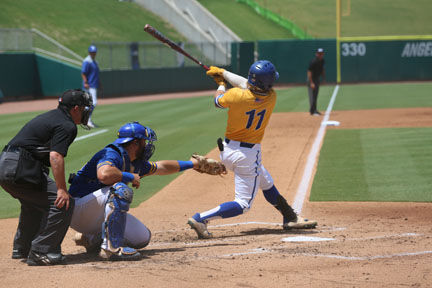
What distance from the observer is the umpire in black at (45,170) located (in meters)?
5.46

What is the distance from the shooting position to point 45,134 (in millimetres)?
5508

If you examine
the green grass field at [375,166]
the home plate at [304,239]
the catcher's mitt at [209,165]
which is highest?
the catcher's mitt at [209,165]

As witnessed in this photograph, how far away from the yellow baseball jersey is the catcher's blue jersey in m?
1.07

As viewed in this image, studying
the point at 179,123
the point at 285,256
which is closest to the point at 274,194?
the point at 285,256

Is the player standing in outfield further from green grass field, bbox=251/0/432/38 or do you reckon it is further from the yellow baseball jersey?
green grass field, bbox=251/0/432/38

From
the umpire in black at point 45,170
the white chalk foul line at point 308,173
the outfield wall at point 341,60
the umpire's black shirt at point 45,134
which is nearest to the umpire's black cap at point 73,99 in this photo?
the umpire in black at point 45,170

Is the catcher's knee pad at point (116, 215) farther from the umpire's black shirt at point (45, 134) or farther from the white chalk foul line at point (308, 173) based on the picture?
the white chalk foul line at point (308, 173)

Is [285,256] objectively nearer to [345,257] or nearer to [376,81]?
[345,257]

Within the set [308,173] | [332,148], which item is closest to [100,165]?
[308,173]

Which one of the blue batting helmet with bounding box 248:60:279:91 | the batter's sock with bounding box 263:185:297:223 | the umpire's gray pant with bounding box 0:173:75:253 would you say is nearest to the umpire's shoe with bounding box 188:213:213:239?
the batter's sock with bounding box 263:185:297:223

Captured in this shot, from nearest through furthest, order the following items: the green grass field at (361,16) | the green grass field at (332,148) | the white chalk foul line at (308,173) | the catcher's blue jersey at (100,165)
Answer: the catcher's blue jersey at (100,165) → the white chalk foul line at (308,173) → the green grass field at (332,148) → the green grass field at (361,16)

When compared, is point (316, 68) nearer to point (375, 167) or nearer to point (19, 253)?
point (375, 167)

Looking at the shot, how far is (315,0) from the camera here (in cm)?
6656

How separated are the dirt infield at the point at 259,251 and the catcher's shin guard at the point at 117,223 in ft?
0.40
